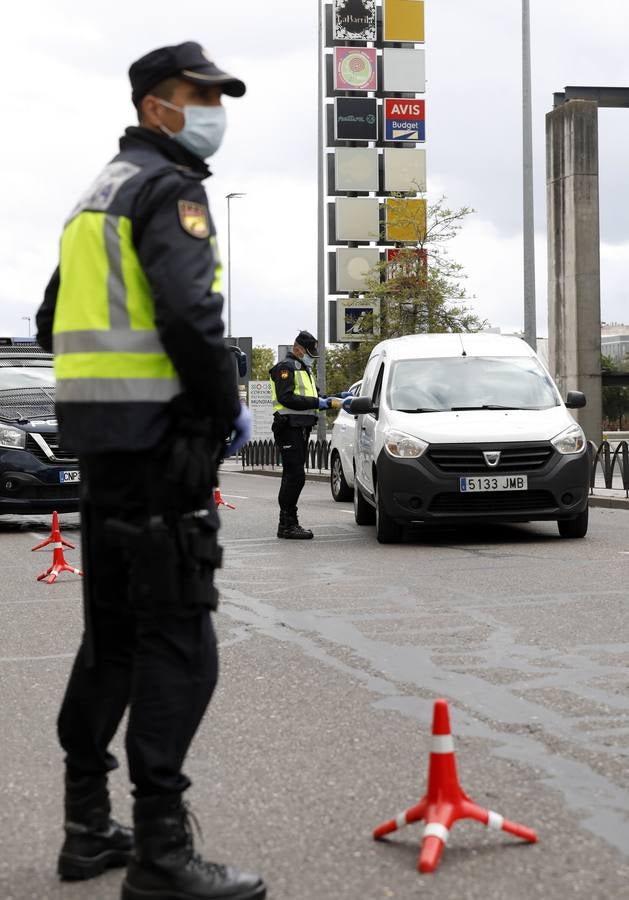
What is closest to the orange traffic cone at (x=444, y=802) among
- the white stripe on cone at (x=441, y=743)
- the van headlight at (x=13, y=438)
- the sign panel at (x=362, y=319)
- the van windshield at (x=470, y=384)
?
the white stripe on cone at (x=441, y=743)

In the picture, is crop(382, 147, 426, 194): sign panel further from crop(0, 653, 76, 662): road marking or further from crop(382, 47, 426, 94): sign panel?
crop(0, 653, 76, 662): road marking

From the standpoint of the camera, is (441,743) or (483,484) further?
(483,484)

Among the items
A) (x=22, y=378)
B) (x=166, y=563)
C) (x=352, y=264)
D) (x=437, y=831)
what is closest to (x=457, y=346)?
(x=22, y=378)

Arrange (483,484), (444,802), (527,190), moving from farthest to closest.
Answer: (527,190), (483,484), (444,802)

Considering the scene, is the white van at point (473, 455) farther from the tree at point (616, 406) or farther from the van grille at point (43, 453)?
the tree at point (616, 406)

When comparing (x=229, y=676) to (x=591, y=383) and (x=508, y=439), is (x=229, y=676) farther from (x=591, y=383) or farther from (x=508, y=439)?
(x=591, y=383)

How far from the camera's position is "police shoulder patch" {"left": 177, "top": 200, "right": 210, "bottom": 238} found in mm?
3467

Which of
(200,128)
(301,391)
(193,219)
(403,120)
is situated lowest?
(301,391)

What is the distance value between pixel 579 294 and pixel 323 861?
28.5 m

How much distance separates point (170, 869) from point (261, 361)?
108 m

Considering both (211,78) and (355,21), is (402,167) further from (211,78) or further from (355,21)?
(211,78)

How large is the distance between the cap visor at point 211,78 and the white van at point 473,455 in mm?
8948

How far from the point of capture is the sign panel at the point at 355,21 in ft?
186

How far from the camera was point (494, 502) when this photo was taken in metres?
12.6
